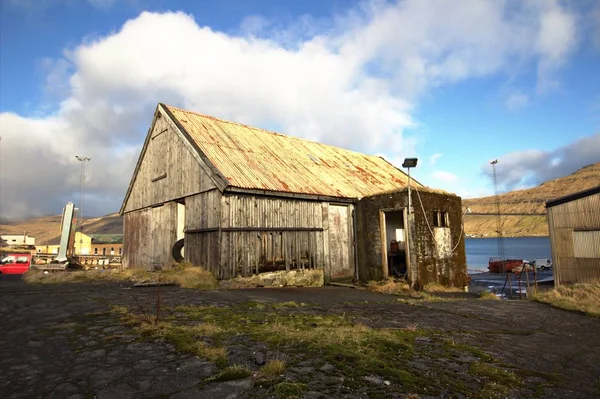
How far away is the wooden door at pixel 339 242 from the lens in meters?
17.4

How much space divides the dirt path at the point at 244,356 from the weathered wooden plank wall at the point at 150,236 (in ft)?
28.8

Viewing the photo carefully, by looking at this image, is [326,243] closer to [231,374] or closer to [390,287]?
[390,287]

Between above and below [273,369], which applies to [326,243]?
above

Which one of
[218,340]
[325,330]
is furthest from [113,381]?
[325,330]

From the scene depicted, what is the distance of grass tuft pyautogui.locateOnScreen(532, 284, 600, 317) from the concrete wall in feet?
12.9

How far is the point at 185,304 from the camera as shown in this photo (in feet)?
30.0

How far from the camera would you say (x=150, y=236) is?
20.2 metres

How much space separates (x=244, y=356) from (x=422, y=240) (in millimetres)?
12241

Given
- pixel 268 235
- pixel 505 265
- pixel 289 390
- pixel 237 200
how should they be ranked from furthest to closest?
pixel 505 265, pixel 268 235, pixel 237 200, pixel 289 390

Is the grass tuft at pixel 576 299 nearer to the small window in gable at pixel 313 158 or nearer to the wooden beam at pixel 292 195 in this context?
the wooden beam at pixel 292 195

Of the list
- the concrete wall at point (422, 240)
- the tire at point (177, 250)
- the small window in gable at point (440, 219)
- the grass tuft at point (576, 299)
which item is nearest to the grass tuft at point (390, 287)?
the concrete wall at point (422, 240)

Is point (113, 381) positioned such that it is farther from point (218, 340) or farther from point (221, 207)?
point (221, 207)

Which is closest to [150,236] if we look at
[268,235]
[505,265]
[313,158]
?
[268,235]

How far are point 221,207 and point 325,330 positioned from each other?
27.9 ft
